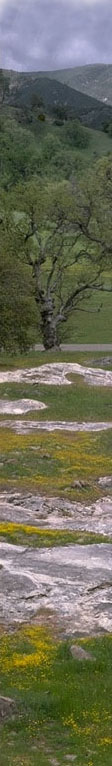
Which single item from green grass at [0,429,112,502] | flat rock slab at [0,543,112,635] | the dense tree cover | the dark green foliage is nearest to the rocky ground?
flat rock slab at [0,543,112,635]

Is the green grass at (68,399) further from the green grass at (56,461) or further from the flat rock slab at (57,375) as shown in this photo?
the green grass at (56,461)

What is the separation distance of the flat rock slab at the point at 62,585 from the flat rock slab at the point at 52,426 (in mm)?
12863

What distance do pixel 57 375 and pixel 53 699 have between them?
29.9 m

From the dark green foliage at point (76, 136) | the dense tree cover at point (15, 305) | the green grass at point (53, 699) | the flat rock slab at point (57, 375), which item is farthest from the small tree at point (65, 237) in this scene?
the dark green foliage at point (76, 136)

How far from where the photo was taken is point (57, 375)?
42.3m

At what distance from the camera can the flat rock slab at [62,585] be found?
52.3 feet

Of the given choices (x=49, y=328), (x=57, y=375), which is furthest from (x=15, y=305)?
(x=49, y=328)

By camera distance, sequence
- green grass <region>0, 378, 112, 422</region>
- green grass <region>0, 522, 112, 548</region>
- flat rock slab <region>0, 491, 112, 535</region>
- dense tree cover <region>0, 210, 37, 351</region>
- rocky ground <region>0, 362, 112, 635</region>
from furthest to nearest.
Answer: dense tree cover <region>0, 210, 37, 351</region> → green grass <region>0, 378, 112, 422</region> → flat rock slab <region>0, 491, 112, 535</region> → green grass <region>0, 522, 112, 548</region> → rocky ground <region>0, 362, 112, 635</region>

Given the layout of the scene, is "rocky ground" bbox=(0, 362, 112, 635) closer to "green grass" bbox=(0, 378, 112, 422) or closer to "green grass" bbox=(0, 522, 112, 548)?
"green grass" bbox=(0, 522, 112, 548)

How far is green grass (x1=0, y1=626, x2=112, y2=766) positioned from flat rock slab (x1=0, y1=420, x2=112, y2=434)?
17373mm

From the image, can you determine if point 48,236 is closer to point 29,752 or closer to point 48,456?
point 48,456

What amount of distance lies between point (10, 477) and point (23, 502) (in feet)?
8.30

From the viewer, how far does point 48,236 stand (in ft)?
193

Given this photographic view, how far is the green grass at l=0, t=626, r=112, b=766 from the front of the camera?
11.6 m
